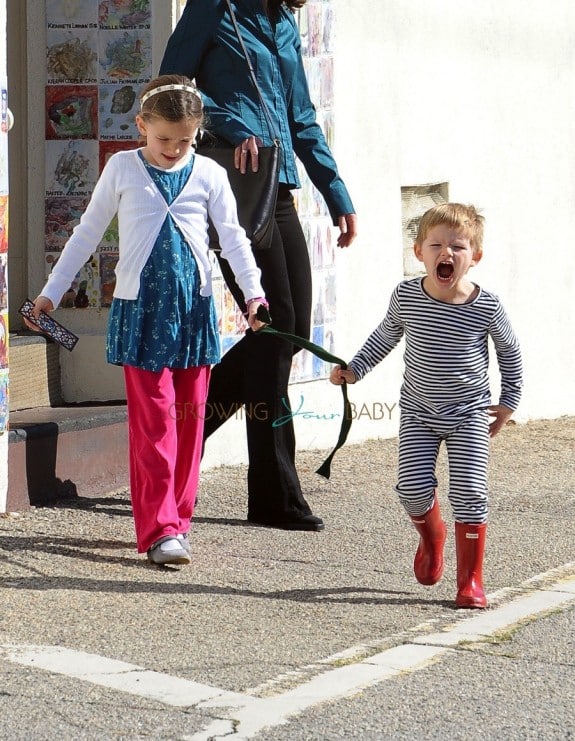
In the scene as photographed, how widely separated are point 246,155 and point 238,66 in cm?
39

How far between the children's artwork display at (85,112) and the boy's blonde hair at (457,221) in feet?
8.15

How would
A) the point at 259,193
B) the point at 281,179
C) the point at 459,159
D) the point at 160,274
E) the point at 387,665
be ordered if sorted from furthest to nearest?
1. the point at 459,159
2. the point at 281,179
3. the point at 259,193
4. the point at 160,274
5. the point at 387,665

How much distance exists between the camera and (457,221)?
4777mm

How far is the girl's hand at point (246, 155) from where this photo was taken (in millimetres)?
5453

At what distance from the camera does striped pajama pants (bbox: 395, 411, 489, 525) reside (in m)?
4.73

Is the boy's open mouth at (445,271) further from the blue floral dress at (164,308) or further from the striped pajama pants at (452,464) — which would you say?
the blue floral dress at (164,308)

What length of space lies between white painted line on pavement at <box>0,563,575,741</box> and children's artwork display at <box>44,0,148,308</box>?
320 centimetres

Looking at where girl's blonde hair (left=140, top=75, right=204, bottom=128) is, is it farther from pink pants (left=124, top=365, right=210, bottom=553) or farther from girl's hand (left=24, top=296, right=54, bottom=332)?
pink pants (left=124, top=365, right=210, bottom=553)

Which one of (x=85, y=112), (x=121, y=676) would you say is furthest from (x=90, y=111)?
(x=121, y=676)

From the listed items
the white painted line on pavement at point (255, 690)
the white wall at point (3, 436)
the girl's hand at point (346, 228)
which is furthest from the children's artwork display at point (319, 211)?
the white painted line on pavement at point (255, 690)

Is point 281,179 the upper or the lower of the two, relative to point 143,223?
upper

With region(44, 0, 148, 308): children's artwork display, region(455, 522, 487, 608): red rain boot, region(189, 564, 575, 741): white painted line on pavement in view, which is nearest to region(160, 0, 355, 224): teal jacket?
region(44, 0, 148, 308): children's artwork display

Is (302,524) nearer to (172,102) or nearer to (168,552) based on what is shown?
(168,552)

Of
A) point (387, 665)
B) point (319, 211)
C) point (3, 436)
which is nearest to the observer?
point (387, 665)
